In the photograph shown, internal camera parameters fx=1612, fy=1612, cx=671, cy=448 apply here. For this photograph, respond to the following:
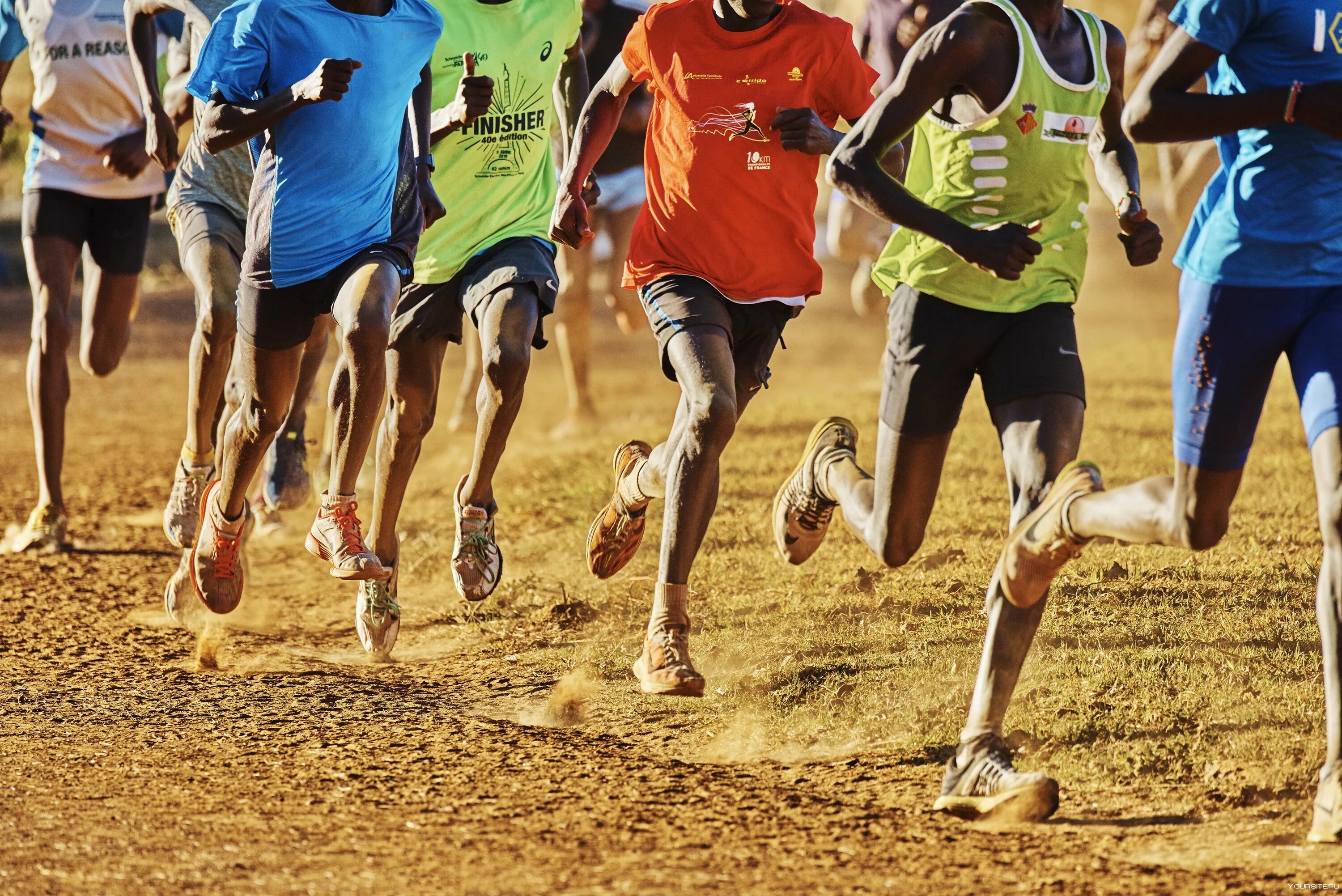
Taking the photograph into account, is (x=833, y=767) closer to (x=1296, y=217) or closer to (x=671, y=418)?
(x=1296, y=217)

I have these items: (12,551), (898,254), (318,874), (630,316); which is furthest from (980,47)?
(630,316)

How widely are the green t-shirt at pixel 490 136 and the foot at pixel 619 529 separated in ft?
3.10

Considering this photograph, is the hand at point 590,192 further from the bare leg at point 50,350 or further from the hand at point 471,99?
the bare leg at point 50,350

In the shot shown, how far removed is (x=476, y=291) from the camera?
6113 mm

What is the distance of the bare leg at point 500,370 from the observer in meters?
5.91

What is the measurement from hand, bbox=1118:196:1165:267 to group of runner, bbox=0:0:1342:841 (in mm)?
17

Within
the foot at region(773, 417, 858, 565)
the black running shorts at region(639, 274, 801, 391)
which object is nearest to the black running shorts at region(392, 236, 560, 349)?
the black running shorts at region(639, 274, 801, 391)

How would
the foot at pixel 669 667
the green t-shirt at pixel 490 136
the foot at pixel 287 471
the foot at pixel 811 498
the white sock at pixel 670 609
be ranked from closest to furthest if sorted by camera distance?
the foot at pixel 669 667, the white sock at pixel 670 609, the foot at pixel 811 498, the green t-shirt at pixel 490 136, the foot at pixel 287 471

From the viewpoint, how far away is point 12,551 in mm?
8000

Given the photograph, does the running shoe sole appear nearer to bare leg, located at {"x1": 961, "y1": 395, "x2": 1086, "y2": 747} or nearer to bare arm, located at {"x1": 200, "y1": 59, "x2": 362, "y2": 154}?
bare leg, located at {"x1": 961, "y1": 395, "x2": 1086, "y2": 747}

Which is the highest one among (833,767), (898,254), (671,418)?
(898,254)

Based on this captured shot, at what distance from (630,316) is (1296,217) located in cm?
723

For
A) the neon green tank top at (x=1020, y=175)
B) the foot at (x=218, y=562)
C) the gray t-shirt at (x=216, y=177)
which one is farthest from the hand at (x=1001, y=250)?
the gray t-shirt at (x=216, y=177)

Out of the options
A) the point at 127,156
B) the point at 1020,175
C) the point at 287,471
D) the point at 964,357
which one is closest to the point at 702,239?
the point at 964,357
